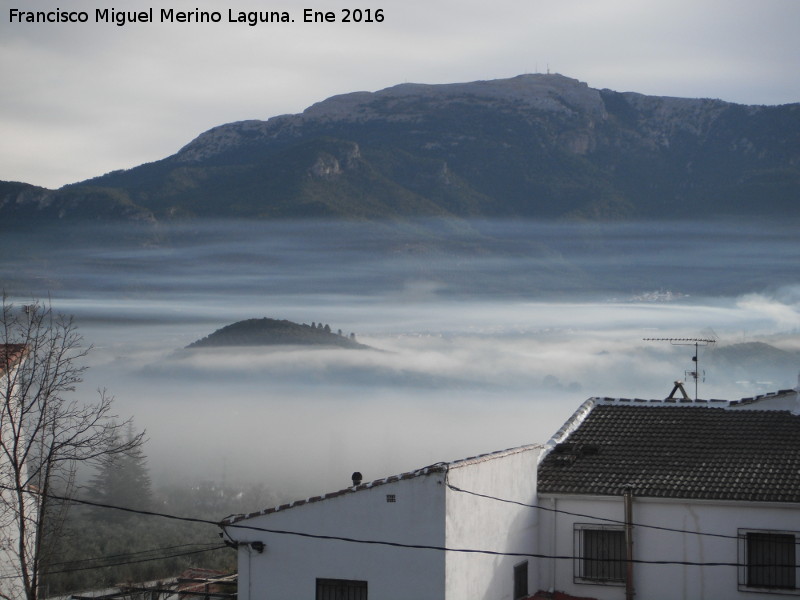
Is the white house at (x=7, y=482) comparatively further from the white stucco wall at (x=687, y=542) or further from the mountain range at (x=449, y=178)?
the mountain range at (x=449, y=178)

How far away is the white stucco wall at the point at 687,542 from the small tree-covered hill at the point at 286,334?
473 ft

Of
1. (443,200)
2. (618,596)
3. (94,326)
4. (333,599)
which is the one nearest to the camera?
(333,599)

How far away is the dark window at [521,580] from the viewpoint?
2678cm

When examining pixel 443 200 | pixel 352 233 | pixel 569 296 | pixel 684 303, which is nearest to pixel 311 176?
pixel 352 233

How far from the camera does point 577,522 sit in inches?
1097

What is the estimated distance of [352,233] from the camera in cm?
17012

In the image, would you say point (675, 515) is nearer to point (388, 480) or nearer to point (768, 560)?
point (768, 560)

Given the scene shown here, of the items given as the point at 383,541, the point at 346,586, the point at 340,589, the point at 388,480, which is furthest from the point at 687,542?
the point at 340,589

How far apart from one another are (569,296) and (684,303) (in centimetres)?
1795

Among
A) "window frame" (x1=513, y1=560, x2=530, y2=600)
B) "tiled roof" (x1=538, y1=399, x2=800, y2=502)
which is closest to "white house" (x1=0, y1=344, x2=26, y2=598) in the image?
"window frame" (x1=513, y1=560, x2=530, y2=600)

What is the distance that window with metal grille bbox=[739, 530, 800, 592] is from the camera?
1040 inches

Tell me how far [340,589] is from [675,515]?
7906 millimetres

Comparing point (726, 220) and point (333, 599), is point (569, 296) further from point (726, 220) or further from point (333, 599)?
point (333, 599)

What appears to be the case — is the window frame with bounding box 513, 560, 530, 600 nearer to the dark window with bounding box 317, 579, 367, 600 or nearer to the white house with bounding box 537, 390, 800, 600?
the white house with bounding box 537, 390, 800, 600
